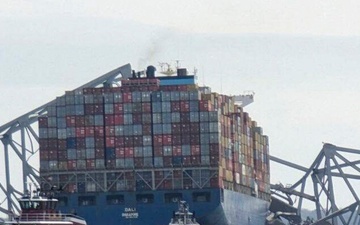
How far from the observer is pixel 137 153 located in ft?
489

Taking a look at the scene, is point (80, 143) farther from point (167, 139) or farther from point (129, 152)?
point (167, 139)

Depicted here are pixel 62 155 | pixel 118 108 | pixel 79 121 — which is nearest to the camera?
pixel 118 108

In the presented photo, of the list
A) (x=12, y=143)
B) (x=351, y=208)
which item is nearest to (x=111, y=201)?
(x=12, y=143)

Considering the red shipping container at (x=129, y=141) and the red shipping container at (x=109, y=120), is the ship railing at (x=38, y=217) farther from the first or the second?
the red shipping container at (x=109, y=120)

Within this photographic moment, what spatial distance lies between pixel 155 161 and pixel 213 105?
7250mm

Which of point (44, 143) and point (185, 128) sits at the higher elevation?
point (185, 128)

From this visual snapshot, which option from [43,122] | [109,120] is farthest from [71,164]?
[43,122]

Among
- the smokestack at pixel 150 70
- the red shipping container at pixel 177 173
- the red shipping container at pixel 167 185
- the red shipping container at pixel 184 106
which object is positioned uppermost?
the smokestack at pixel 150 70

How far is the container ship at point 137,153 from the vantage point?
489 ft

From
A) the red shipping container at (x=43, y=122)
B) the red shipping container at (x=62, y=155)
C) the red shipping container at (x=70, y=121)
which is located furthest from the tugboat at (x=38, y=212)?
the red shipping container at (x=43, y=122)

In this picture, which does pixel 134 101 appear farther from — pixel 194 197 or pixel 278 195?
pixel 278 195

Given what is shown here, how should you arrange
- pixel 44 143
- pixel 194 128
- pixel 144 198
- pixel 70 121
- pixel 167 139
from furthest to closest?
pixel 44 143, pixel 144 198, pixel 70 121, pixel 194 128, pixel 167 139

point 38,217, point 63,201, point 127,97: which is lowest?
point 38,217

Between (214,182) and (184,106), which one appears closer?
(184,106)
